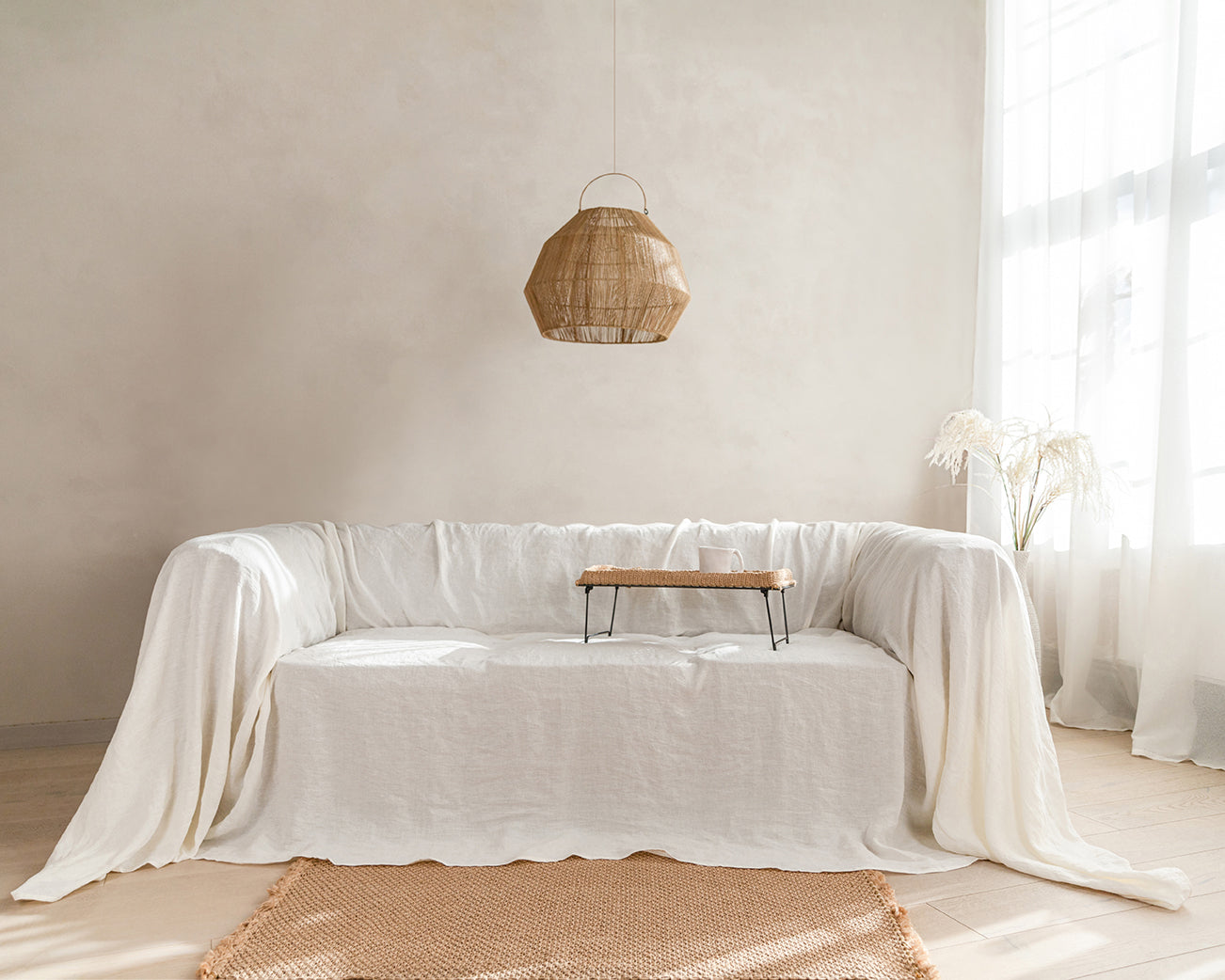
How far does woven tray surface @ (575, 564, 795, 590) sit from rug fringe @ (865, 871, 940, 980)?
2.38 feet

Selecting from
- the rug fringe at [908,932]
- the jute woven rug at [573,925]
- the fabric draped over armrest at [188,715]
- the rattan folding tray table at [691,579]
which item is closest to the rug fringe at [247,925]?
the jute woven rug at [573,925]

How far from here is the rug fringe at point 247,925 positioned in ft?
4.76

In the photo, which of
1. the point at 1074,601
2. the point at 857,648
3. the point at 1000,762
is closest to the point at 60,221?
the point at 857,648

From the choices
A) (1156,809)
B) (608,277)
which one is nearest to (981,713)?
(1156,809)

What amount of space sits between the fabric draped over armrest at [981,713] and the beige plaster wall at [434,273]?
4.53 feet

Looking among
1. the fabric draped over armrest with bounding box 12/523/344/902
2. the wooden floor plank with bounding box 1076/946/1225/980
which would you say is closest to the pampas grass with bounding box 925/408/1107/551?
the wooden floor plank with bounding box 1076/946/1225/980

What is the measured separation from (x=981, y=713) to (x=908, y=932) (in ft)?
1.94

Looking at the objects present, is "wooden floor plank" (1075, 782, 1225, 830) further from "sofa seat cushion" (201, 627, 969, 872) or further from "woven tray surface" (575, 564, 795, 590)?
"woven tray surface" (575, 564, 795, 590)

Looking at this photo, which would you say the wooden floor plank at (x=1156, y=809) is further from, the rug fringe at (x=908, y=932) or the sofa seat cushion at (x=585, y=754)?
the rug fringe at (x=908, y=932)

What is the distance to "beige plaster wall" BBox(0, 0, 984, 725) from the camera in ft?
9.46

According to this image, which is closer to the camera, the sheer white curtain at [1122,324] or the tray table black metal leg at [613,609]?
the tray table black metal leg at [613,609]

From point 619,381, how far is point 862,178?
130cm

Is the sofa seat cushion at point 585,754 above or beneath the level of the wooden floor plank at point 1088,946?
above

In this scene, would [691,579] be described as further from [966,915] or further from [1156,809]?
[1156,809]
